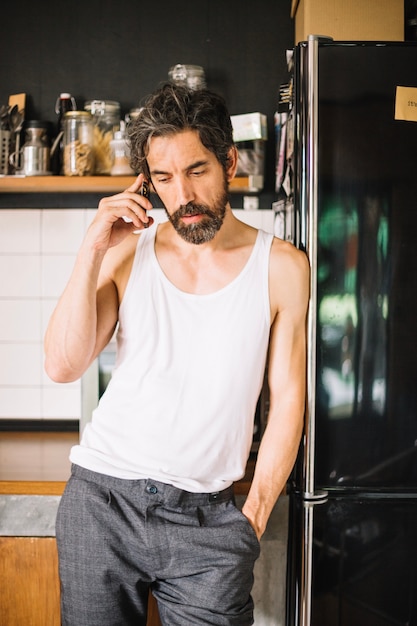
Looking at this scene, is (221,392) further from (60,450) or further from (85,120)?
(85,120)

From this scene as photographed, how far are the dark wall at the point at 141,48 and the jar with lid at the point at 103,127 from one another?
12cm

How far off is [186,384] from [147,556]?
1.21ft

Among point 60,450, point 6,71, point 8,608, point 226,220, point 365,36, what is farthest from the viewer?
point 6,71

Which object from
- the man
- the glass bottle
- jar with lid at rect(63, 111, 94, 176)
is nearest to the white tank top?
the man

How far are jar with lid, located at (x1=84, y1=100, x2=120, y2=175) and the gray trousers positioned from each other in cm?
135

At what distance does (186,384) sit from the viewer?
60.2 inches

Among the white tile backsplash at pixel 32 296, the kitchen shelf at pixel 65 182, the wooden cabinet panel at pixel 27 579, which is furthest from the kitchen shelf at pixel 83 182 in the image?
the wooden cabinet panel at pixel 27 579

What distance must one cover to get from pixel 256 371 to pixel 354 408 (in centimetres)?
31

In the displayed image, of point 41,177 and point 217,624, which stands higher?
point 41,177

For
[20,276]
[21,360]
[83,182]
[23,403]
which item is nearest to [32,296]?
[20,276]

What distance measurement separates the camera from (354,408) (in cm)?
172

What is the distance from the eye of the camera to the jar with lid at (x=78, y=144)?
97.3 inches

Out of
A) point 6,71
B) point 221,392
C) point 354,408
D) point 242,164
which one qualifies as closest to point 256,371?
point 221,392

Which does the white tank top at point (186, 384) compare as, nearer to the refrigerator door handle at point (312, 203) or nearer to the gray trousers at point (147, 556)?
the gray trousers at point (147, 556)
